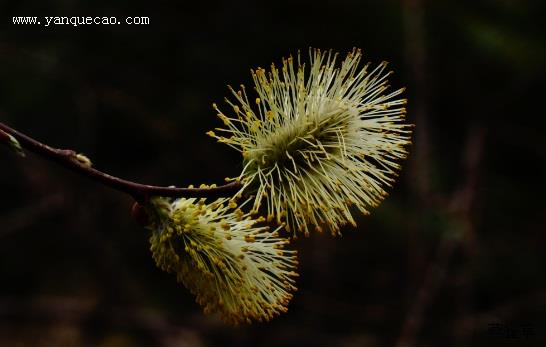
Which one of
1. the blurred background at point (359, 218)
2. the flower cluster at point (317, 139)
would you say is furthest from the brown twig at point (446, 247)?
the flower cluster at point (317, 139)

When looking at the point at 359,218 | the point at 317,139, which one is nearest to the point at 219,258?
the point at 317,139

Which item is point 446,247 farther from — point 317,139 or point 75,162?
point 75,162

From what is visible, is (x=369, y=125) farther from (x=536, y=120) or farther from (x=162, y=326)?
(x=536, y=120)

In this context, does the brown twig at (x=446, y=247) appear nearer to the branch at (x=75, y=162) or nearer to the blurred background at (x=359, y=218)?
the blurred background at (x=359, y=218)

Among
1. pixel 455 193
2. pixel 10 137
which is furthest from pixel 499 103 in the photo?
pixel 10 137

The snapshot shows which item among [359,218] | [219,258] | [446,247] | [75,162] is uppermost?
[75,162]

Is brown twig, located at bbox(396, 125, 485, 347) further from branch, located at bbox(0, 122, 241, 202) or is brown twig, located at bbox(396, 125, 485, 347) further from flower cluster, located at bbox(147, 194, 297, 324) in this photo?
branch, located at bbox(0, 122, 241, 202)
